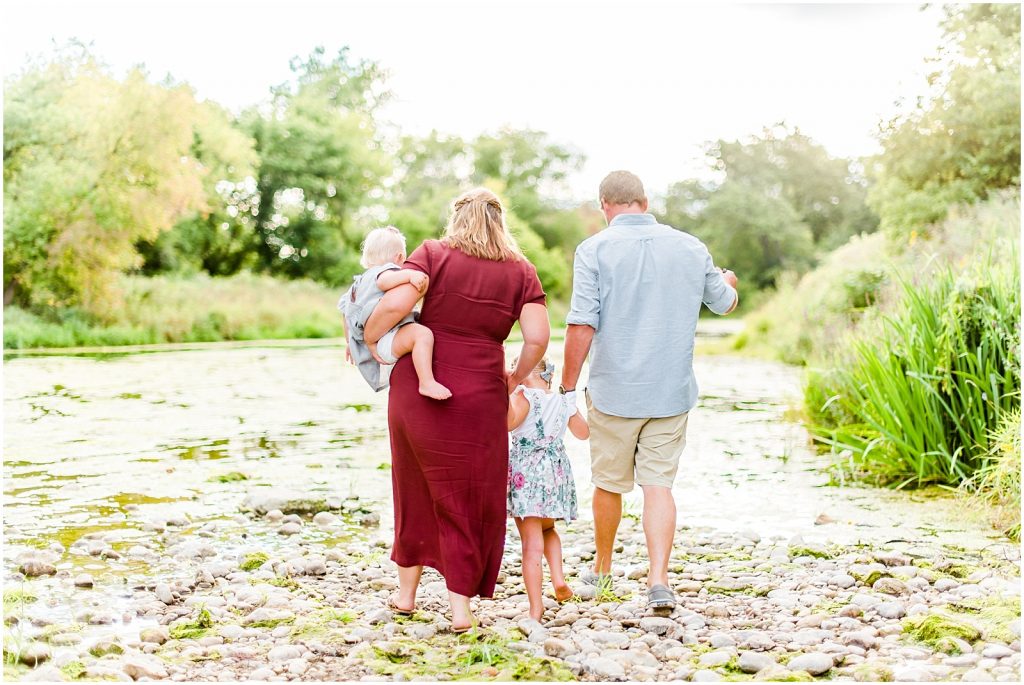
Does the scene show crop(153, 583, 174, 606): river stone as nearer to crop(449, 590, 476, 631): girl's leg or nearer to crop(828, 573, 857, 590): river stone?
crop(449, 590, 476, 631): girl's leg

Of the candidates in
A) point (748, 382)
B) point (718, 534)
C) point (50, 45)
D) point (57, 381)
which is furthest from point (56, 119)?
point (718, 534)

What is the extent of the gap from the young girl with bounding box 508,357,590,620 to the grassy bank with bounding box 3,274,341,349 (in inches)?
759

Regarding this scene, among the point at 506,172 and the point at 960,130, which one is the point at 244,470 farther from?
the point at 506,172

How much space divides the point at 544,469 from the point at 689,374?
0.77 meters

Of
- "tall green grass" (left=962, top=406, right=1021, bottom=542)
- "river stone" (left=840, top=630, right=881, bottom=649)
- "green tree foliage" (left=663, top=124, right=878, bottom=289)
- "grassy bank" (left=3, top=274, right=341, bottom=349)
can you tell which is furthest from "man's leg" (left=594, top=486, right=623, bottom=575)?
"green tree foliage" (left=663, top=124, right=878, bottom=289)

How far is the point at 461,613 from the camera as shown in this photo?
395 cm

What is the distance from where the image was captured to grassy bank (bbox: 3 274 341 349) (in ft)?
73.9

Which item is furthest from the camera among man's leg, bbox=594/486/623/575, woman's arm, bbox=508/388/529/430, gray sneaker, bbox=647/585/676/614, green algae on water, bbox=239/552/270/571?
green algae on water, bbox=239/552/270/571

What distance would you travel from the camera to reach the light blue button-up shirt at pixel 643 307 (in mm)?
4371

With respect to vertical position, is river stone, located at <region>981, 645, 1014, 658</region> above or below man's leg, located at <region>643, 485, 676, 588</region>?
below

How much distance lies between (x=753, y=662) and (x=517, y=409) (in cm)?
135

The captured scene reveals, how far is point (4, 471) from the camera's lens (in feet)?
25.8

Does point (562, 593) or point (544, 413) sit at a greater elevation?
→ point (544, 413)

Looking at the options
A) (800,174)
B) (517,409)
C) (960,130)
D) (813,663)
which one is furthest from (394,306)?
(800,174)
